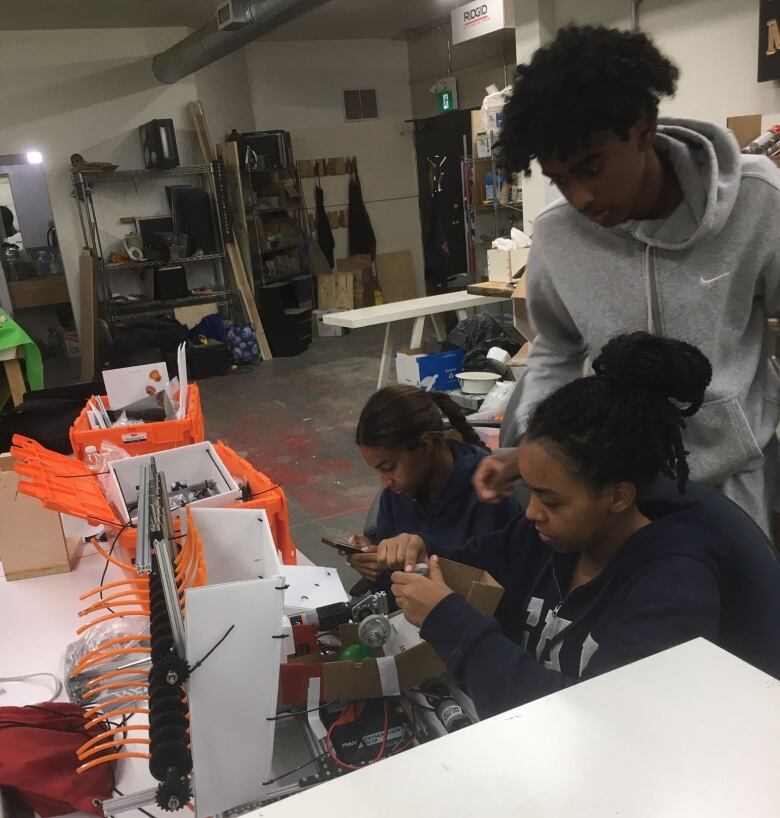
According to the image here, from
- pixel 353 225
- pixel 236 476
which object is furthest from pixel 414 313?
pixel 353 225

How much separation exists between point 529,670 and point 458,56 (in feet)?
28.0

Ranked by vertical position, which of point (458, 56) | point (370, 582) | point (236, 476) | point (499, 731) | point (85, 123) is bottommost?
point (370, 582)

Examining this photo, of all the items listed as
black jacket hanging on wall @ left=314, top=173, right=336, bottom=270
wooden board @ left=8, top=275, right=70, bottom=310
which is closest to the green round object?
wooden board @ left=8, top=275, right=70, bottom=310

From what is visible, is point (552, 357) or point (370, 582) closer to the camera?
point (552, 357)

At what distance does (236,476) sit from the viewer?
1.83 metres

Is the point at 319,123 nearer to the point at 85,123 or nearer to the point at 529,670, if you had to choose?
the point at 85,123

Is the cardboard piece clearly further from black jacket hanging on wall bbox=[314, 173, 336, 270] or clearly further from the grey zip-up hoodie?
black jacket hanging on wall bbox=[314, 173, 336, 270]

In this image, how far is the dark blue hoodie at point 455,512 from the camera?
66.7 inches

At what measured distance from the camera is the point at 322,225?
8.64 m

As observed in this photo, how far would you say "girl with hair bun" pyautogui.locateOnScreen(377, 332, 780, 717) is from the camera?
3.04 ft

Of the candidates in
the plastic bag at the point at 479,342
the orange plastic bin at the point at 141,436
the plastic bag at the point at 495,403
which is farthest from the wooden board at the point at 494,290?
the orange plastic bin at the point at 141,436

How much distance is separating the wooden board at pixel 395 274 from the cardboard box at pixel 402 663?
8115mm

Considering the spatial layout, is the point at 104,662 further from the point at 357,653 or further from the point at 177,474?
the point at 177,474

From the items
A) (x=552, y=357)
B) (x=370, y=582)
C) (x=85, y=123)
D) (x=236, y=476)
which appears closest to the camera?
(x=552, y=357)
